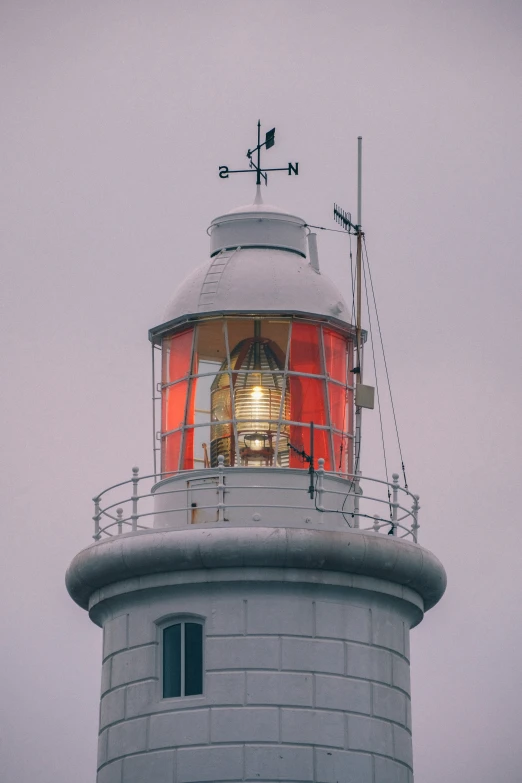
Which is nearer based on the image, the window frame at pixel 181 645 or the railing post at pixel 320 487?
the window frame at pixel 181 645

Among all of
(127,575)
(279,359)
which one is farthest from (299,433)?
(127,575)

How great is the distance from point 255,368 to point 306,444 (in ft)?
4.54

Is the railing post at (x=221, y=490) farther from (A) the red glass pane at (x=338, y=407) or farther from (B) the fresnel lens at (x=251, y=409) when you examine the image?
(A) the red glass pane at (x=338, y=407)

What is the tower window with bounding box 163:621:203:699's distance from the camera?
32.0m

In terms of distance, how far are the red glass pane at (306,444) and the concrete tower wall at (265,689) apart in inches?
A: 75.8

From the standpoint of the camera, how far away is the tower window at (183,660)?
105 feet

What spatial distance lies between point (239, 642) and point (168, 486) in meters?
2.99

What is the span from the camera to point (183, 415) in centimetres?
3375

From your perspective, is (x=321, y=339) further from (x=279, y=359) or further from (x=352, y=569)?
(x=352, y=569)

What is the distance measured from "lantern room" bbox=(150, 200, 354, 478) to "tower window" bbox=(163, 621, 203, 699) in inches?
96.1

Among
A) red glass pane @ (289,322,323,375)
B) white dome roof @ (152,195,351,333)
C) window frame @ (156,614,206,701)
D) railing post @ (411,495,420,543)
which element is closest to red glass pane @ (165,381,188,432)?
white dome roof @ (152,195,351,333)

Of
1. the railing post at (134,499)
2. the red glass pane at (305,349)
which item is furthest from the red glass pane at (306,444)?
the railing post at (134,499)

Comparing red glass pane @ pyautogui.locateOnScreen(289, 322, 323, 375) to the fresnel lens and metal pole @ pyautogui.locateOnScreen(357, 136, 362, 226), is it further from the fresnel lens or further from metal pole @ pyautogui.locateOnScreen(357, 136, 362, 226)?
metal pole @ pyautogui.locateOnScreen(357, 136, 362, 226)

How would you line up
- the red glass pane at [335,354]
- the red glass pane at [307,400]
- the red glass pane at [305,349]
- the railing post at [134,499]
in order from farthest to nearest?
1. the red glass pane at [335,354]
2. the red glass pane at [305,349]
3. the red glass pane at [307,400]
4. the railing post at [134,499]
